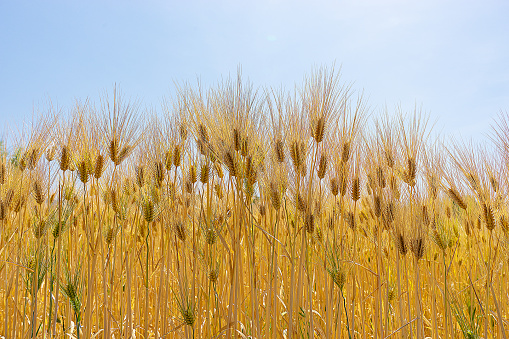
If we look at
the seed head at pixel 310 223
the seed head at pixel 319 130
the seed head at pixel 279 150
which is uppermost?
the seed head at pixel 319 130

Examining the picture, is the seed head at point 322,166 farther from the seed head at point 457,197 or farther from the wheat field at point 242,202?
the seed head at point 457,197

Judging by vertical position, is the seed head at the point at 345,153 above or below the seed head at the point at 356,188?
above

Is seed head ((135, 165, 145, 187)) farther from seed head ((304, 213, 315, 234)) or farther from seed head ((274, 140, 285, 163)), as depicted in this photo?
seed head ((304, 213, 315, 234))

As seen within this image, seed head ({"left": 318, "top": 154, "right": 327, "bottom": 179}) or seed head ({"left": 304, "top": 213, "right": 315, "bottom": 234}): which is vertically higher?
seed head ({"left": 318, "top": 154, "right": 327, "bottom": 179})

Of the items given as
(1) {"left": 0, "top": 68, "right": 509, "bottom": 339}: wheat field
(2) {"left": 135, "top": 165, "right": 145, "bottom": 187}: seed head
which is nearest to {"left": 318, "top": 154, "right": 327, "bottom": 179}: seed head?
(1) {"left": 0, "top": 68, "right": 509, "bottom": 339}: wheat field

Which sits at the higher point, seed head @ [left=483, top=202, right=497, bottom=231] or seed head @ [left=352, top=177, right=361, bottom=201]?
seed head @ [left=352, top=177, right=361, bottom=201]

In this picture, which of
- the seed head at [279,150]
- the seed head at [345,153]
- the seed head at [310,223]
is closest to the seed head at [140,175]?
the seed head at [279,150]

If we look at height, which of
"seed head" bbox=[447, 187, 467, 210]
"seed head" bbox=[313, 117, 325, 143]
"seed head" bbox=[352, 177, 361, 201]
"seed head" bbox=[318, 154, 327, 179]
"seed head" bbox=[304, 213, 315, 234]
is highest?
"seed head" bbox=[313, 117, 325, 143]

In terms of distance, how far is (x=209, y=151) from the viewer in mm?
1387

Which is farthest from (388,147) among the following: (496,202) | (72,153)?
(72,153)

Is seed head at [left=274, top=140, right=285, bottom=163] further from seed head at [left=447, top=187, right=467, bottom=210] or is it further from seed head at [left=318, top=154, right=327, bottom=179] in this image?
seed head at [left=447, top=187, right=467, bottom=210]

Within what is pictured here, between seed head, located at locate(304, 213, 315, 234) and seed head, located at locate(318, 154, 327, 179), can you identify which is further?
seed head, located at locate(318, 154, 327, 179)

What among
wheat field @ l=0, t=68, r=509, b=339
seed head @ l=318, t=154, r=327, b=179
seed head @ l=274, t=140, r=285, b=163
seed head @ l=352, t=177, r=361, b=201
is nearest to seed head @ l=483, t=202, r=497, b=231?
wheat field @ l=0, t=68, r=509, b=339


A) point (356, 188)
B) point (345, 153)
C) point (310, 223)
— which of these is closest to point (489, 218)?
point (356, 188)
